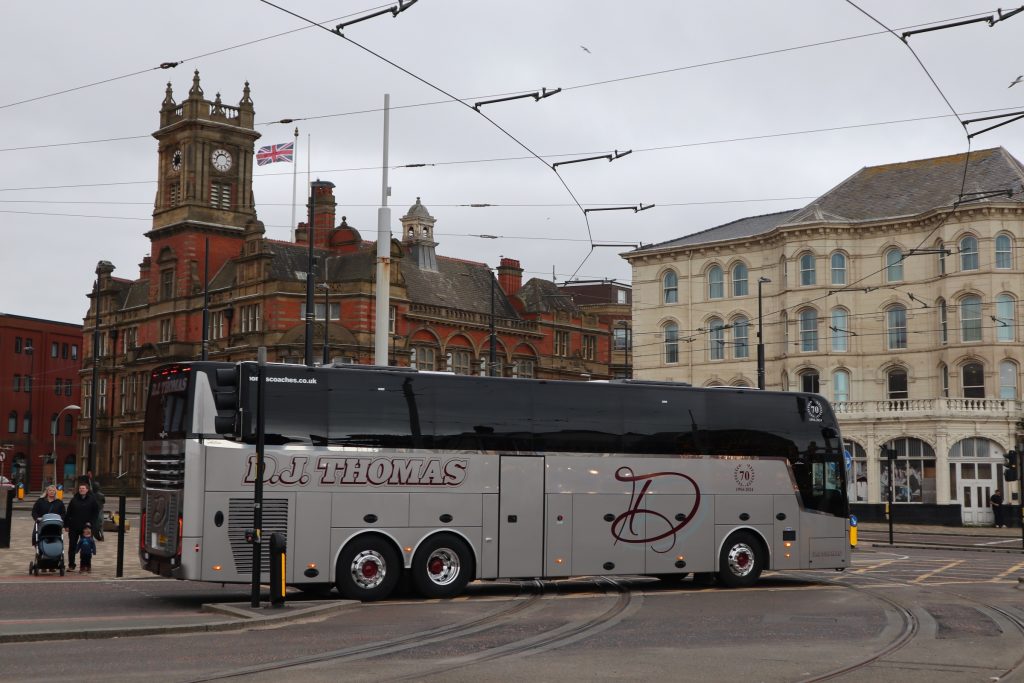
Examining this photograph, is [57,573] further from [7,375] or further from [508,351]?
[7,375]

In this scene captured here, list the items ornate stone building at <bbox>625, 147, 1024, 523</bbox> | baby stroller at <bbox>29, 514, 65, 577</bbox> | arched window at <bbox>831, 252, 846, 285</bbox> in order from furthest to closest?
1. arched window at <bbox>831, 252, 846, 285</bbox>
2. ornate stone building at <bbox>625, 147, 1024, 523</bbox>
3. baby stroller at <bbox>29, 514, 65, 577</bbox>

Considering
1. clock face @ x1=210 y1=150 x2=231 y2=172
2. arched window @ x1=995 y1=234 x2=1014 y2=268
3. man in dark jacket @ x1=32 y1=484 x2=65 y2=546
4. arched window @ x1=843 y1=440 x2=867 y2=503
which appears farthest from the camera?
clock face @ x1=210 y1=150 x2=231 y2=172

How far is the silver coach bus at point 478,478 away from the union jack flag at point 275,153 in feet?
186

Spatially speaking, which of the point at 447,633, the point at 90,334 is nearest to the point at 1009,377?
the point at 447,633

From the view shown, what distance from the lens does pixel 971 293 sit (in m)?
53.5

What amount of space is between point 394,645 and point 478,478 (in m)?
6.58

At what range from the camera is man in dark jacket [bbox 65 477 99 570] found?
77.8 feet

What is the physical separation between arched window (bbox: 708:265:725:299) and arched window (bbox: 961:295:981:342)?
37.0 ft

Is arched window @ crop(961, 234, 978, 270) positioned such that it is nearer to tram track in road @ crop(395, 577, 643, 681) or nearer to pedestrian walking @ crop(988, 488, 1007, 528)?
pedestrian walking @ crop(988, 488, 1007, 528)

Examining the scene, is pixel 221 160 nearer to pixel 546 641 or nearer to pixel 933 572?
pixel 933 572

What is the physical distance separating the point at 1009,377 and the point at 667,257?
16843 mm

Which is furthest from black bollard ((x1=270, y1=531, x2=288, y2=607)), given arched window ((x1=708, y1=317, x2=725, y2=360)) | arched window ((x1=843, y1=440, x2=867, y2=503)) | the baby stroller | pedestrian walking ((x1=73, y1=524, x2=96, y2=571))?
arched window ((x1=708, y1=317, x2=725, y2=360))

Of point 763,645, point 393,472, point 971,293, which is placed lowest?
point 763,645

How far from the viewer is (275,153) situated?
76.1 m
